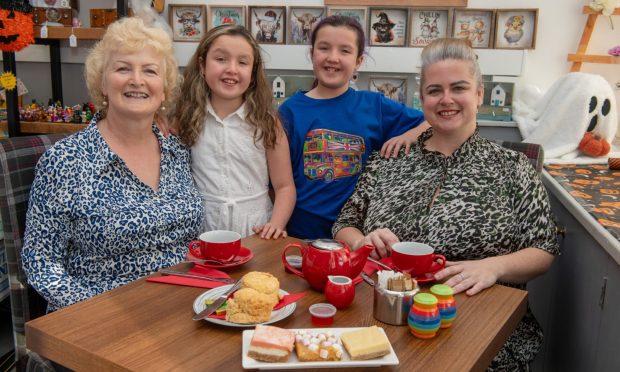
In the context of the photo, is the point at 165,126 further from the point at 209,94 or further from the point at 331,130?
the point at 331,130

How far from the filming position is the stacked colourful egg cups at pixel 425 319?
99 centimetres

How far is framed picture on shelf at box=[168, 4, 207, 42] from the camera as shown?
3533 mm

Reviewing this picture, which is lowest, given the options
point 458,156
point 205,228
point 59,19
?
point 205,228

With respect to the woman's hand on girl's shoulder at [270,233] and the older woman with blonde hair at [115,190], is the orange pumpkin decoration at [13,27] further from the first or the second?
the woman's hand on girl's shoulder at [270,233]

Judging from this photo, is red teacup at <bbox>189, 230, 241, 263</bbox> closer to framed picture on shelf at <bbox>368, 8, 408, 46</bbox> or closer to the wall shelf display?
framed picture on shelf at <bbox>368, 8, 408, 46</bbox>

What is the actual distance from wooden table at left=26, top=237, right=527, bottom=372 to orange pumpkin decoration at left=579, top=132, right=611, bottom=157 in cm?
152

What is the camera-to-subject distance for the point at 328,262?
118cm

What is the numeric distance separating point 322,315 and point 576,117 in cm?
195

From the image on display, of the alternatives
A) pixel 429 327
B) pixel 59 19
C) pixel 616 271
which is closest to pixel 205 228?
pixel 429 327

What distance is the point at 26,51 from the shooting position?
3.86m

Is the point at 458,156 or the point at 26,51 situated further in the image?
the point at 26,51

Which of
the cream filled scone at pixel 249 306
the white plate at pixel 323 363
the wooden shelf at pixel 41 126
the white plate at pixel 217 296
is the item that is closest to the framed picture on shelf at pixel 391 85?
the wooden shelf at pixel 41 126

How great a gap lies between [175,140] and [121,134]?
19 centimetres

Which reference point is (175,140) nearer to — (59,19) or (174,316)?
(174,316)
